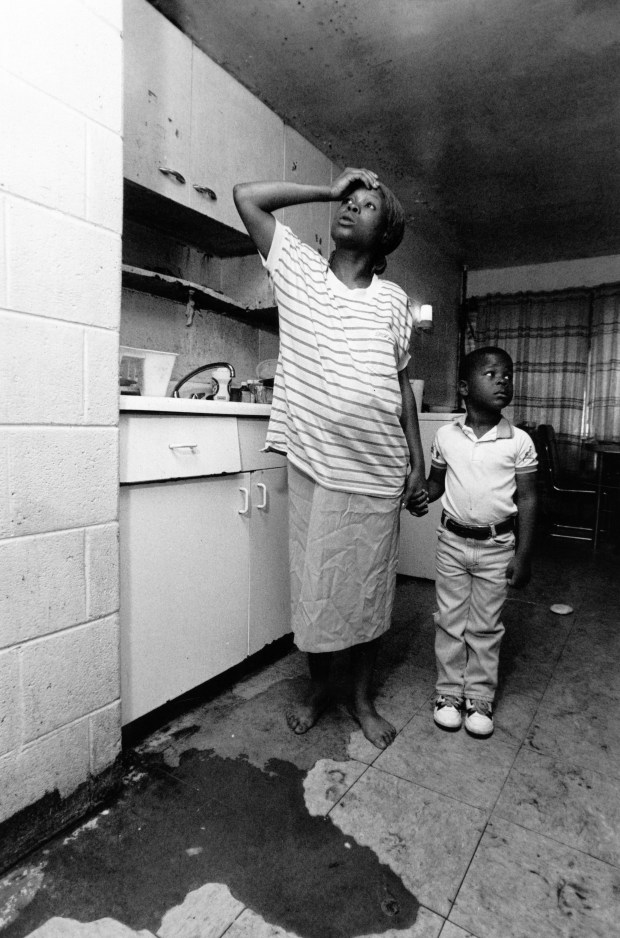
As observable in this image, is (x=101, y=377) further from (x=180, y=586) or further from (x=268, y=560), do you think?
(x=268, y=560)

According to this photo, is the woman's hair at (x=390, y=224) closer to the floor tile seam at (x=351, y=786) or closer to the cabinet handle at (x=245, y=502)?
the cabinet handle at (x=245, y=502)

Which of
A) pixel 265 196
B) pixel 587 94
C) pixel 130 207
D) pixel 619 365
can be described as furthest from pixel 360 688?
pixel 619 365

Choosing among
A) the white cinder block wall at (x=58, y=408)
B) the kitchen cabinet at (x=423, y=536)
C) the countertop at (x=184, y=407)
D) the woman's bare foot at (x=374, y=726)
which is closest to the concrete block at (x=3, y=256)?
the white cinder block wall at (x=58, y=408)

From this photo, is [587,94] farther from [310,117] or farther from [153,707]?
[153,707]

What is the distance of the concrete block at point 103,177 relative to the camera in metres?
1.12

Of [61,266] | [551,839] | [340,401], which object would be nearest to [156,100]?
[61,266]

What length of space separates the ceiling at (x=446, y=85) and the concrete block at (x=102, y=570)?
6.57ft

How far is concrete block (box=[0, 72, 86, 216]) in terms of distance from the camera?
3.20 ft

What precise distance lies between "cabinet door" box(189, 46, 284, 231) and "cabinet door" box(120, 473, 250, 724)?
4.02 ft

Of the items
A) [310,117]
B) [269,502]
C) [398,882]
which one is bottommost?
[398,882]

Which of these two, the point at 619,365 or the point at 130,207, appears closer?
the point at 130,207

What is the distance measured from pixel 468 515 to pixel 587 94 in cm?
234

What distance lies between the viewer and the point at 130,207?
2092mm

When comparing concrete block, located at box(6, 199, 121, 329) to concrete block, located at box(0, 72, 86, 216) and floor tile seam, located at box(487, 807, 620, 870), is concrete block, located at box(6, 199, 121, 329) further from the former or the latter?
floor tile seam, located at box(487, 807, 620, 870)
